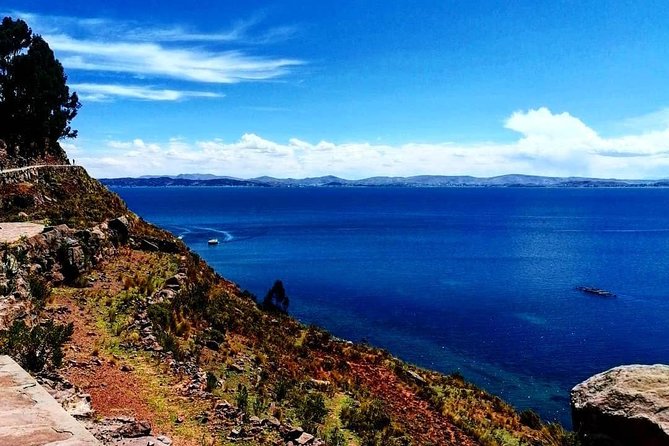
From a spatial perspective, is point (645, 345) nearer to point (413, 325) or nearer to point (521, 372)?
point (521, 372)

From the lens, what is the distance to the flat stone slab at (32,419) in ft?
26.2

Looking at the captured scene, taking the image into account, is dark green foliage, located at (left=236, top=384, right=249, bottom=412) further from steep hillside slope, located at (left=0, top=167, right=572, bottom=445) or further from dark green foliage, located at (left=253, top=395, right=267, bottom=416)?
dark green foliage, located at (left=253, top=395, right=267, bottom=416)

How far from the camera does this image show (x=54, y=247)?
24.9 m

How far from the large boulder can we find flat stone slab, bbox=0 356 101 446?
12.2 m

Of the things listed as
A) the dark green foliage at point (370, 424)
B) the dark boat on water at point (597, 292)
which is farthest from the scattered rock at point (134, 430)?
the dark boat on water at point (597, 292)

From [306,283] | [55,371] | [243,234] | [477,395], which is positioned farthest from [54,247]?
[243,234]

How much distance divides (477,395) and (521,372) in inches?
710

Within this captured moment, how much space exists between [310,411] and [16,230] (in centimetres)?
2046

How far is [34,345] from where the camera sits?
15.5m

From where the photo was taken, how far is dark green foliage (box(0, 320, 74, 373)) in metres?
14.8

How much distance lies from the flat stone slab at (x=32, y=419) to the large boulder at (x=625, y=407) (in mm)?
12230

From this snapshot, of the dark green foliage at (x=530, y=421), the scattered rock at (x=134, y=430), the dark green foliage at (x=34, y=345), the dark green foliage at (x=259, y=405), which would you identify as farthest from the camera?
the dark green foliage at (x=530, y=421)

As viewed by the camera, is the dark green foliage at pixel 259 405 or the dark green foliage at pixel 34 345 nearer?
the dark green foliage at pixel 34 345

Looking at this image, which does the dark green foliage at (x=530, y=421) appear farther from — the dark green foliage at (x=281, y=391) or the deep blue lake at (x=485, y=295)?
the dark green foliage at (x=281, y=391)
